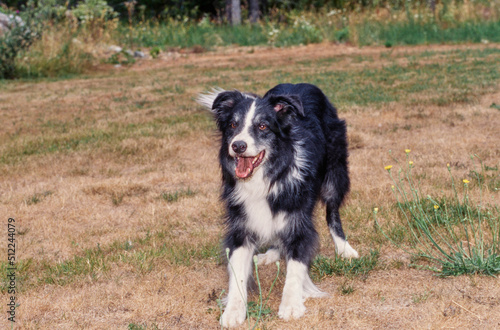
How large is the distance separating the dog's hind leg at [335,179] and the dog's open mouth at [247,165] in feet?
3.87

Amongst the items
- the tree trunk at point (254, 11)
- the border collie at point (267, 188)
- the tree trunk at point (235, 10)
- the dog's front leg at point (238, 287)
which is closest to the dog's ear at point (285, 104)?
the border collie at point (267, 188)

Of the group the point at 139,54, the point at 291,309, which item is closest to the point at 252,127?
the point at 291,309

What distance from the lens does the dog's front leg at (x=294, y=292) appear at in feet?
11.0

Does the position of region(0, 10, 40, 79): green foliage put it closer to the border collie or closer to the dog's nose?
the border collie

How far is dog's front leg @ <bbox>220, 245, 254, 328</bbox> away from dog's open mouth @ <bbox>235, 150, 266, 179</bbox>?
491 mm

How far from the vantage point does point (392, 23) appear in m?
19.4

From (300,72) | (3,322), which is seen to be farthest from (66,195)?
(300,72)

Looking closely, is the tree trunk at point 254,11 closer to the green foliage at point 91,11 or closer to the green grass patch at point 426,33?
the green foliage at point 91,11

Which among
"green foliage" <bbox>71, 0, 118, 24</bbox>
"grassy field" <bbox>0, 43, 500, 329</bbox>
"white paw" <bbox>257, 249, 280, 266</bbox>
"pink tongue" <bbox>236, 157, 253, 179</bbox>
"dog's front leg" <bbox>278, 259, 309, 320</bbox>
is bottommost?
"white paw" <bbox>257, 249, 280, 266</bbox>

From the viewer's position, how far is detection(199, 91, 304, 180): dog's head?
3.49 metres

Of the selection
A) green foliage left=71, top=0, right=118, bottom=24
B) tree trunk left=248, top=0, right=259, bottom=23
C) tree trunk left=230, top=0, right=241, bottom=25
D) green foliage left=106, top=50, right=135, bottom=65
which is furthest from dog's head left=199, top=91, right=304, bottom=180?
tree trunk left=248, top=0, right=259, bottom=23

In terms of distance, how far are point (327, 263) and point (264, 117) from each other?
1.16 m

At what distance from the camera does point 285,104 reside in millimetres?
3723

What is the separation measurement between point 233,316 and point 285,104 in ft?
4.60
